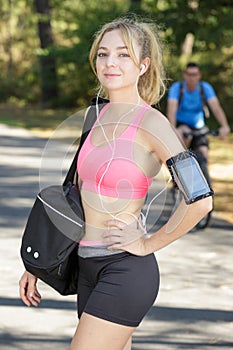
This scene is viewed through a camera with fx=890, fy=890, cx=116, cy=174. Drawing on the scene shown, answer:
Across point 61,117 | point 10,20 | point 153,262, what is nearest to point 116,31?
point 153,262

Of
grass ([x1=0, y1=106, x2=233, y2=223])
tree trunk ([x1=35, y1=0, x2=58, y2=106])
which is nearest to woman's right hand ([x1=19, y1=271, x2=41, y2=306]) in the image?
grass ([x1=0, y1=106, x2=233, y2=223])

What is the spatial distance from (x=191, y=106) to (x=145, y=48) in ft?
21.6

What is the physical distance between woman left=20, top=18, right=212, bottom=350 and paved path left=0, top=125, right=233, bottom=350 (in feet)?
0.47

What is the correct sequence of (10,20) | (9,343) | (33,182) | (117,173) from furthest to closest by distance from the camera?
(10,20) → (33,182) → (9,343) → (117,173)

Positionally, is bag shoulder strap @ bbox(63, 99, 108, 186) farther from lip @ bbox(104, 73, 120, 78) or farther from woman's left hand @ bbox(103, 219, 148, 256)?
woman's left hand @ bbox(103, 219, 148, 256)

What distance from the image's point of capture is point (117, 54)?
364 cm

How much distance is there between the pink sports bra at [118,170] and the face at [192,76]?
6397 mm

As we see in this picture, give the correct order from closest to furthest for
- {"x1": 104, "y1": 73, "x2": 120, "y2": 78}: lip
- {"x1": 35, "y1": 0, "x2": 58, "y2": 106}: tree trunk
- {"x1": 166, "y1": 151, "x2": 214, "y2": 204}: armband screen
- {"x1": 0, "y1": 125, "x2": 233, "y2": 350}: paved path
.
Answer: {"x1": 166, "y1": 151, "x2": 214, "y2": 204}: armband screen < {"x1": 104, "y1": 73, "x2": 120, "y2": 78}: lip < {"x1": 0, "y1": 125, "x2": 233, "y2": 350}: paved path < {"x1": 35, "y1": 0, "x2": 58, "y2": 106}: tree trunk

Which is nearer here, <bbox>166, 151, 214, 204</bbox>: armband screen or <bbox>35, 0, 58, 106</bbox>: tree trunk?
<bbox>166, 151, 214, 204</bbox>: armband screen

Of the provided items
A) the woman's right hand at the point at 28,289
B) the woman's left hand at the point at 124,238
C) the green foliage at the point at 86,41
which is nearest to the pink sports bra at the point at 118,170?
the woman's left hand at the point at 124,238

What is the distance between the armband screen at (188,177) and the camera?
3480mm

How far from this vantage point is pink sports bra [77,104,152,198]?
3.50 metres

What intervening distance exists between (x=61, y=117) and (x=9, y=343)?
77.4ft

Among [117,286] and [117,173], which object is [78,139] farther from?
[117,286]
